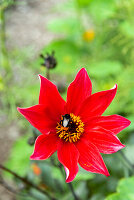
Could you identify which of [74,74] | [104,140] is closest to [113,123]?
[104,140]

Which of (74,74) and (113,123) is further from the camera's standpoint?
(74,74)

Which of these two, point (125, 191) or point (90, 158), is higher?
point (90, 158)

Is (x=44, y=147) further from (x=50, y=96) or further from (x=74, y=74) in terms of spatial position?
(x=74, y=74)

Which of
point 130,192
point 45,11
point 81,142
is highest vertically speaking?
point 45,11

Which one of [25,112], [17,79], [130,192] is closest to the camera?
[25,112]

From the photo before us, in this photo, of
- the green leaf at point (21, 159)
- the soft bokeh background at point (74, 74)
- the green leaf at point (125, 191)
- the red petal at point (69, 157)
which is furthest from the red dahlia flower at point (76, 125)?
the green leaf at point (21, 159)

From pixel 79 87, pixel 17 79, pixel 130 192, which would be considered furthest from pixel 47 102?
pixel 17 79

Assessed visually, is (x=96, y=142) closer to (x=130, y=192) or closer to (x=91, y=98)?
(x=91, y=98)
